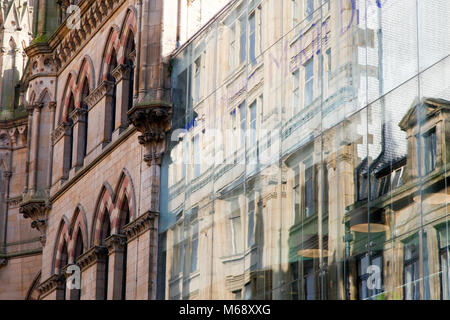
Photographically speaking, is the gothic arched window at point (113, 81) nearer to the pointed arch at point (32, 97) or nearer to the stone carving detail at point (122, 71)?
the stone carving detail at point (122, 71)

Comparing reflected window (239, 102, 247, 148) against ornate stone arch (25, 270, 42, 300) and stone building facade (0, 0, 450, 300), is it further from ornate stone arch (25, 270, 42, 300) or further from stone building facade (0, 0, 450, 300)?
ornate stone arch (25, 270, 42, 300)

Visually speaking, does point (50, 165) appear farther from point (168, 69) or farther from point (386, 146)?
point (386, 146)

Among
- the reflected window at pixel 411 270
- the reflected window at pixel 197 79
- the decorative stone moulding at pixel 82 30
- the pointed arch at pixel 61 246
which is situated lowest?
the reflected window at pixel 411 270

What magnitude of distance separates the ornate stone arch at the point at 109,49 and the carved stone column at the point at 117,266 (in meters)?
5.84

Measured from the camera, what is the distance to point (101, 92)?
4241cm

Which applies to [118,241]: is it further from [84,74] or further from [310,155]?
[310,155]

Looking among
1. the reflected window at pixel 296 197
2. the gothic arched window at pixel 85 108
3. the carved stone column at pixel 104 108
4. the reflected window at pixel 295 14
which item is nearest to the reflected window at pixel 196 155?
the reflected window at pixel 295 14

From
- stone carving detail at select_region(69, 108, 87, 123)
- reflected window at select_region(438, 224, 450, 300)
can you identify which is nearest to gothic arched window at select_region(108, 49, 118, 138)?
stone carving detail at select_region(69, 108, 87, 123)

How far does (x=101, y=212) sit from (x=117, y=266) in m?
2.73

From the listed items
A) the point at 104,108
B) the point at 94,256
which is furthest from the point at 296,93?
the point at 104,108

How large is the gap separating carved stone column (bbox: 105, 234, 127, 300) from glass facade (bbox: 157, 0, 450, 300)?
2759 mm

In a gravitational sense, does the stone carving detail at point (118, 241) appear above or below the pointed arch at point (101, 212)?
below

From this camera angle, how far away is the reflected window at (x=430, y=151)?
960 inches
